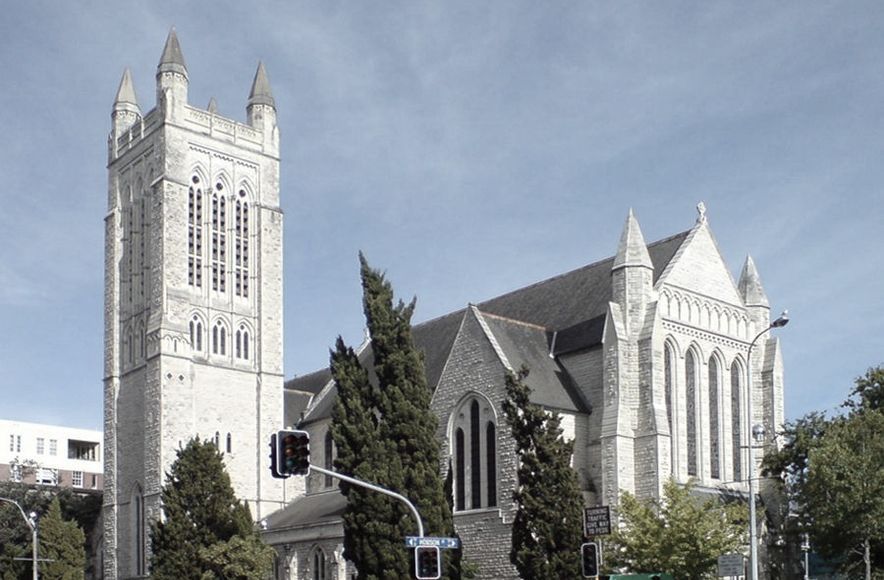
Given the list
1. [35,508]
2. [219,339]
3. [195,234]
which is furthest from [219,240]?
[35,508]

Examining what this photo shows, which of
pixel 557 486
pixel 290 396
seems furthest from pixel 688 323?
pixel 290 396

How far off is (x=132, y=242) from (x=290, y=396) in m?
12.2

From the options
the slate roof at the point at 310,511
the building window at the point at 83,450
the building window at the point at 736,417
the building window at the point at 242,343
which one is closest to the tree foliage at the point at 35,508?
the building window at the point at 242,343

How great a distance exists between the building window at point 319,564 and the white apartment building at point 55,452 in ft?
155

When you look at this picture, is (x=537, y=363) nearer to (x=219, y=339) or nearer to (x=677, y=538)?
(x=677, y=538)

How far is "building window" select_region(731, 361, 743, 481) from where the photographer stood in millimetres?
51438

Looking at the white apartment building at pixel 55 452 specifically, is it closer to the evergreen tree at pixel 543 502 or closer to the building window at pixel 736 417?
the building window at pixel 736 417

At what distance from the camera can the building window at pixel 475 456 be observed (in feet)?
157

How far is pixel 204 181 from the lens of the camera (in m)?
68.7

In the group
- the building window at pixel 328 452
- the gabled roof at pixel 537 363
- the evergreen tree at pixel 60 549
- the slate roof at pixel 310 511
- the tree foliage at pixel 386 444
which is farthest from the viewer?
the evergreen tree at pixel 60 549

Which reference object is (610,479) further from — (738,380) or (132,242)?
(132,242)

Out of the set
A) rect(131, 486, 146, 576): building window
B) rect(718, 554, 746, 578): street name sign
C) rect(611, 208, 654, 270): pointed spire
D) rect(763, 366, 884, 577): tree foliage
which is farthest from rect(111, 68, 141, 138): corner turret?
rect(718, 554, 746, 578): street name sign

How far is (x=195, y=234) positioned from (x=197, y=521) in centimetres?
2045

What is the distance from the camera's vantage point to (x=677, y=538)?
4100 cm
